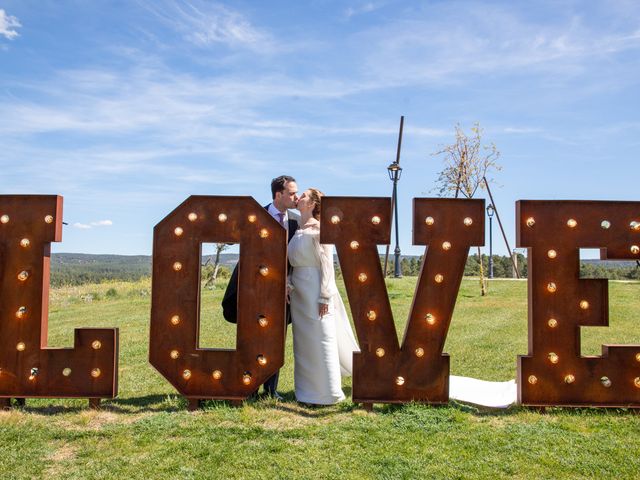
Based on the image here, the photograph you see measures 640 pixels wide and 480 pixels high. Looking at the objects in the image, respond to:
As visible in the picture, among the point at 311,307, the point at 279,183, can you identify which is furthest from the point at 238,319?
the point at 279,183

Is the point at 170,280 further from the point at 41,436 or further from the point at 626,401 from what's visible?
the point at 626,401

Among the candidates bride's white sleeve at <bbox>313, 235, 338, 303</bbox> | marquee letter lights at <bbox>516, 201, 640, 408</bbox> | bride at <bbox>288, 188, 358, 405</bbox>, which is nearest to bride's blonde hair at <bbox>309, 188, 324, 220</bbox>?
bride at <bbox>288, 188, 358, 405</bbox>

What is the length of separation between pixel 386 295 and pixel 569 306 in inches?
66.2

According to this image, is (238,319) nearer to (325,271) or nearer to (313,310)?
(313,310)

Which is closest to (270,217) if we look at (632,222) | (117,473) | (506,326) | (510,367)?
(117,473)

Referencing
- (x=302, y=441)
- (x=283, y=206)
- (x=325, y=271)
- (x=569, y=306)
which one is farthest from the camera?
(x=283, y=206)

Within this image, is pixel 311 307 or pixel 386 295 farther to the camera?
pixel 311 307

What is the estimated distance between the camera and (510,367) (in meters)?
8.14

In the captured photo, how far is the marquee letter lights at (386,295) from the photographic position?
536 centimetres

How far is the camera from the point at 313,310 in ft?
18.6

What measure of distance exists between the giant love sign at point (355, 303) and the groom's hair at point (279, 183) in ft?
2.45

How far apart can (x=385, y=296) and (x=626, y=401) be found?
2418 millimetres

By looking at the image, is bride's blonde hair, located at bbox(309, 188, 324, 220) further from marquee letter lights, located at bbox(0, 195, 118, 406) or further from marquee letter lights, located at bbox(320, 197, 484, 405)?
marquee letter lights, located at bbox(0, 195, 118, 406)

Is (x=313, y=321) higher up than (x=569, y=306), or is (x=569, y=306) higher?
(x=569, y=306)
